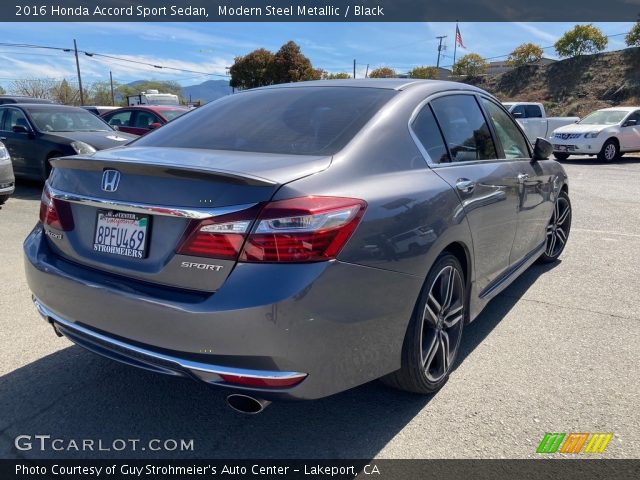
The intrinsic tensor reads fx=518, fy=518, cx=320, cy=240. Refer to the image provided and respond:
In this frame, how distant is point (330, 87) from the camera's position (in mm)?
3205

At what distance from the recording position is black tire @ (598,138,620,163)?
15938mm

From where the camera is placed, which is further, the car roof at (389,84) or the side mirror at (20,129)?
the side mirror at (20,129)

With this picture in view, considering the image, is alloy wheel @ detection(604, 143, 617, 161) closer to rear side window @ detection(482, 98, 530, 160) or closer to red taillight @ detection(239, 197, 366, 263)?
rear side window @ detection(482, 98, 530, 160)

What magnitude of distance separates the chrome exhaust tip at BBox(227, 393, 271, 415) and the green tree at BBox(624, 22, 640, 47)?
44.2m

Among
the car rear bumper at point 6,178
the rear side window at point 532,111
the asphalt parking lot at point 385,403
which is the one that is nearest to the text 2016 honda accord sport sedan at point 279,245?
the asphalt parking lot at point 385,403

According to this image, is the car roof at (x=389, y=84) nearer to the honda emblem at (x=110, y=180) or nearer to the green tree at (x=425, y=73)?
the honda emblem at (x=110, y=180)

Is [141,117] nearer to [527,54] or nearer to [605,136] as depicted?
[605,136]

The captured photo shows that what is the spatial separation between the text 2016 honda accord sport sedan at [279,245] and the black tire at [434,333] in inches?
0.4

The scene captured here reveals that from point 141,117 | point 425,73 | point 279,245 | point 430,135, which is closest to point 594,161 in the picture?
point 141,117

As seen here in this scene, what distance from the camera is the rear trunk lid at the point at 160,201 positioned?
2.01 meters

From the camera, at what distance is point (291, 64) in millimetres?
47812

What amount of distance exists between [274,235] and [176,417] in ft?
4.18

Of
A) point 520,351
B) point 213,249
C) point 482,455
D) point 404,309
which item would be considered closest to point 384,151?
point 404,309

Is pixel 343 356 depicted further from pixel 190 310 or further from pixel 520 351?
pixel 520 351
